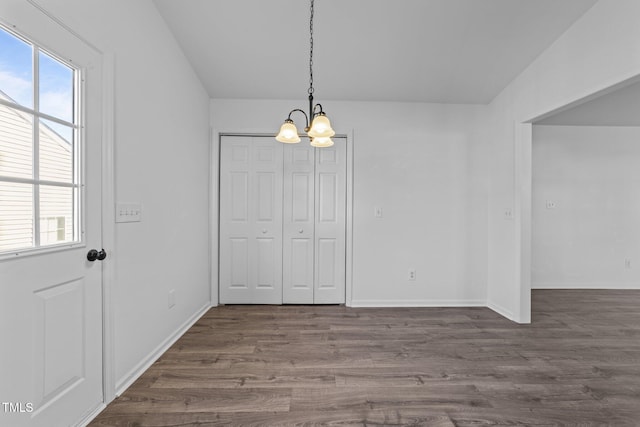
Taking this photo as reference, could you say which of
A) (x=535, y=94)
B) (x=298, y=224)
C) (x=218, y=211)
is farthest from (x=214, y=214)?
(x=535, y=94)

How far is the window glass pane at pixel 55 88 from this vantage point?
4.28ft

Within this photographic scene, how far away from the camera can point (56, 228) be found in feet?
4.52

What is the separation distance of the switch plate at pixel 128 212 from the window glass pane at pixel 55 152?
36 centimetres

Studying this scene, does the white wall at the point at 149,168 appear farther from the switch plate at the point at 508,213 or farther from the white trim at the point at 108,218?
the switch plate at the point at 508,213

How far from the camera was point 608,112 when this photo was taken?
3.60 metres

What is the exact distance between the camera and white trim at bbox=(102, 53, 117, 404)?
1659 millimetres

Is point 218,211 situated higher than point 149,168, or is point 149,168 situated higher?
point 149,168

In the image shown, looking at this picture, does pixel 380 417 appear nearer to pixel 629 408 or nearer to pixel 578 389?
pixel 578 389

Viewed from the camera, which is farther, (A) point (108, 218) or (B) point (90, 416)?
(A) point (108, 218)

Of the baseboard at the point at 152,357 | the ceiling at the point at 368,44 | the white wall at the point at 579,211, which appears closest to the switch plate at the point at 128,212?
the baseboard at the point at 152,357

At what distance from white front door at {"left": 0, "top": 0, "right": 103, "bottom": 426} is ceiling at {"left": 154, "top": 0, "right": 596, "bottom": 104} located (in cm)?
123

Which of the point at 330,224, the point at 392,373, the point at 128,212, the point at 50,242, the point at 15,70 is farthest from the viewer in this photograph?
the point at 330,224

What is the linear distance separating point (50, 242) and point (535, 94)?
3864 millimetres

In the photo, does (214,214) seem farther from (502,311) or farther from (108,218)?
(502,311)
